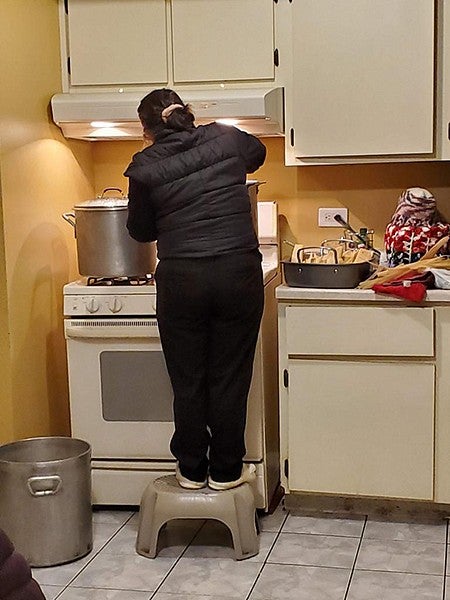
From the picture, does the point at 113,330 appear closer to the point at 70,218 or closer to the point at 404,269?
the point at 70,218

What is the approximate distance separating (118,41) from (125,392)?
4.29 ft

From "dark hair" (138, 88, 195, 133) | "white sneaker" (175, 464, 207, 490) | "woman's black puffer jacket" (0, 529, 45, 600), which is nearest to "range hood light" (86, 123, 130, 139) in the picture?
"dark hair" (138, 88, 195, 133)

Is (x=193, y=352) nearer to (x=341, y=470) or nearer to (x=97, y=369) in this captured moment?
(x=97, y=369)

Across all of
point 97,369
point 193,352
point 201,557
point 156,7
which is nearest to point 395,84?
point 156,7

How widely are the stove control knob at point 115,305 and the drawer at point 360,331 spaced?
589 mm

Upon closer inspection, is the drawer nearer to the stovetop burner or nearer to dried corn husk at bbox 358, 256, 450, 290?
dried corn husk at bbox 358, 256, 450, 290

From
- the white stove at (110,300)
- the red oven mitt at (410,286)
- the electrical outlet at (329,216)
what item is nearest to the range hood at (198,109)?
the electrical outlet at (329,216)

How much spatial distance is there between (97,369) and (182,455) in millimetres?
501

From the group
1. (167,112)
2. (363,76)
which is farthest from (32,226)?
(363,76)

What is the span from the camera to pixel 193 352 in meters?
2.95

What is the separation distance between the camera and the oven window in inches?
131

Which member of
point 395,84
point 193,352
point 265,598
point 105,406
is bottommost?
point 265,598

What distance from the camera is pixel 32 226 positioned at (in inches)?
132

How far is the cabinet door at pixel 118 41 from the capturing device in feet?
11.4
